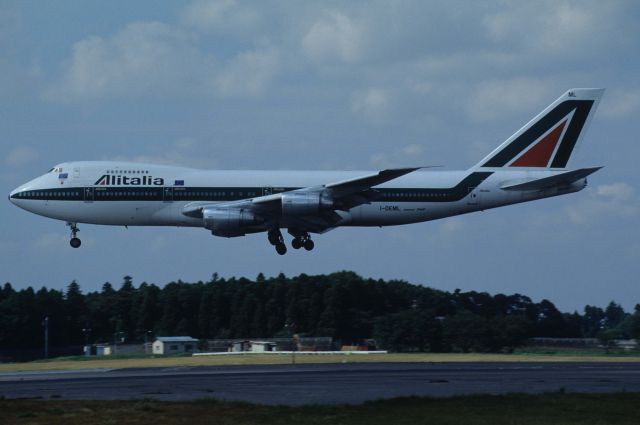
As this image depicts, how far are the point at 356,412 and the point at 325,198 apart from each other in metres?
27.8

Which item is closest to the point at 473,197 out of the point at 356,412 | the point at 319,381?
the point at 319,381

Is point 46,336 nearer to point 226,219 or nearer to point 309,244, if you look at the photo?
point 309,244

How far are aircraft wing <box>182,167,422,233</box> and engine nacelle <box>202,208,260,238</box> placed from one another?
16.6 inches

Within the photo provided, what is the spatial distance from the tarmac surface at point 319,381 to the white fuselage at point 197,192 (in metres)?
10.7

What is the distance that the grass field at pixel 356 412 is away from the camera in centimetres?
3306

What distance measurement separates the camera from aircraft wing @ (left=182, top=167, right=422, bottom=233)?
59.4m

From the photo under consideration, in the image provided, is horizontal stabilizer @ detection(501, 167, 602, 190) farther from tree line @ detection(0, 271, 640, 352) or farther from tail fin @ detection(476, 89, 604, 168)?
tree line @ detection(0, 271, 640, 352)

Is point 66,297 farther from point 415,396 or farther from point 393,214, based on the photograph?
point 415,396

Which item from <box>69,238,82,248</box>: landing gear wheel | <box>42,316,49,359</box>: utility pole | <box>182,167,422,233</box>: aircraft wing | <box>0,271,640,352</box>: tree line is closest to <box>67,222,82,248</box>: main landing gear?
<box>69,238,82,248</box>: landing gear wheel

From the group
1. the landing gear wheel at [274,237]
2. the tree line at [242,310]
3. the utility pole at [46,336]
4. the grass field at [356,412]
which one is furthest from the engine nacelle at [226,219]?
the utility pole at [46,336]

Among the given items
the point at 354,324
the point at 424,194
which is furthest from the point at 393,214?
the point at 354,324

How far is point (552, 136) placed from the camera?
69.4 m

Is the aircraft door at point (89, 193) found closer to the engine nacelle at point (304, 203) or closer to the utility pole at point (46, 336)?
the engine nacelle at point (304, 203)

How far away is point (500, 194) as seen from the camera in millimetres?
65875
